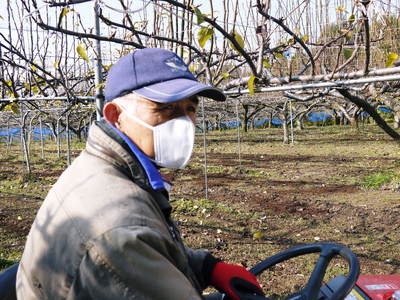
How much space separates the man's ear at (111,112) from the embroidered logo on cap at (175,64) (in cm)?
23

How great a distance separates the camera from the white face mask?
1370 mm

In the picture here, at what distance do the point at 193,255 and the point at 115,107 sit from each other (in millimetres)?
753

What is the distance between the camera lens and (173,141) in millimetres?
1388

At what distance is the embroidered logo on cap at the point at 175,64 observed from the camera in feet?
4.58

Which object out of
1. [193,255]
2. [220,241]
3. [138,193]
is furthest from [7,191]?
[138,193]

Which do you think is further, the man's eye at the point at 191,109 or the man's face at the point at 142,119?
the man's eye at the point at 191,109

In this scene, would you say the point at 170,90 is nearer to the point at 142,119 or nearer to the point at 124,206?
the point at 142,119

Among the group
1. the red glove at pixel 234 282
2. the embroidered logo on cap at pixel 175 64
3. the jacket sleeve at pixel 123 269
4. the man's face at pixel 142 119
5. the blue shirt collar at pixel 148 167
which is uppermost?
the embroidered logo on cap at pixel 175 64

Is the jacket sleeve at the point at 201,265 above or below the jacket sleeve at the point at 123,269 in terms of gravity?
below

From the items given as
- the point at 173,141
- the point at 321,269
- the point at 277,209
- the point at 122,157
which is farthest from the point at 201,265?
the point at 277,209

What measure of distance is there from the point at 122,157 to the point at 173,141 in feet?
0.73

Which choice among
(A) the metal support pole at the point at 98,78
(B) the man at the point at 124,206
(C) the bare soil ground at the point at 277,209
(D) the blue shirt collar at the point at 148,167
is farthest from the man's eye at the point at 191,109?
(C) the bare soil ground at the point at 277,209

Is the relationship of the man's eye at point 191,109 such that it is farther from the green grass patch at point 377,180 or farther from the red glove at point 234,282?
the green grass patch at point 377,180

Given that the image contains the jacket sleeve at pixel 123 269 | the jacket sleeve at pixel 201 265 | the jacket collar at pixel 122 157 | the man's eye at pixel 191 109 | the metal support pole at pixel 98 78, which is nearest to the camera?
the jacket sleeve at pixel 123 269
